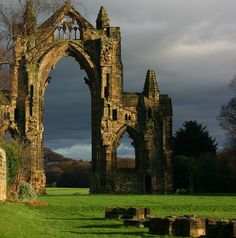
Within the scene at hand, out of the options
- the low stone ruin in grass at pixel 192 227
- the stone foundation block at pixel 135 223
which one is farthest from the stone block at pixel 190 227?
the stone foundation block at pixel 135 223

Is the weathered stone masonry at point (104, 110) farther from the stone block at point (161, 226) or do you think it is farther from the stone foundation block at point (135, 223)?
the stone block at point (161, 226)

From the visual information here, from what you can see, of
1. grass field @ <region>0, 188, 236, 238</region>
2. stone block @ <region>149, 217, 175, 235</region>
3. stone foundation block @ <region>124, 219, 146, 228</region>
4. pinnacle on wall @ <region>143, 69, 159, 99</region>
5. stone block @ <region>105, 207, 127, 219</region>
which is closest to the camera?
grass field @ <region>0, 188, 236, 238</region>

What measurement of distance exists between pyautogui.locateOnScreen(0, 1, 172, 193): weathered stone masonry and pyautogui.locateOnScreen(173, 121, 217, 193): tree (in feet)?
10.6

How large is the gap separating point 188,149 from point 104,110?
40.5 ft

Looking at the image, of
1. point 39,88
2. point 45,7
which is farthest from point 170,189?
point 45,7

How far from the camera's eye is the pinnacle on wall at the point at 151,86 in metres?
69.9

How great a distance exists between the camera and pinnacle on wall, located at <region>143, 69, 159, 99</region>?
229 ft

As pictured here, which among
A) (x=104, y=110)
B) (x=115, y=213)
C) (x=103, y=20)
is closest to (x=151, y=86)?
(x=104, y=110)

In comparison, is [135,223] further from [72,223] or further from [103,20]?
[103,20]

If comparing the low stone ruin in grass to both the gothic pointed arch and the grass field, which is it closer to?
the grass field

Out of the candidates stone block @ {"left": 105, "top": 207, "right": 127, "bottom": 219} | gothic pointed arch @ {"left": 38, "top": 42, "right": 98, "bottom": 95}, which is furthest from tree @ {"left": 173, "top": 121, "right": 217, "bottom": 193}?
stone block @ {"left": 105, "top": 207, "right": 127, "bottom": 219}

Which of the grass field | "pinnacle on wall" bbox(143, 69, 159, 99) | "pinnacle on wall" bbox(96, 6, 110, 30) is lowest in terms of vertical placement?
the grass field

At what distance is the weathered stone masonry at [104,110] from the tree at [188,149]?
10.6 ft

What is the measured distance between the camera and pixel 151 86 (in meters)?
70.1
